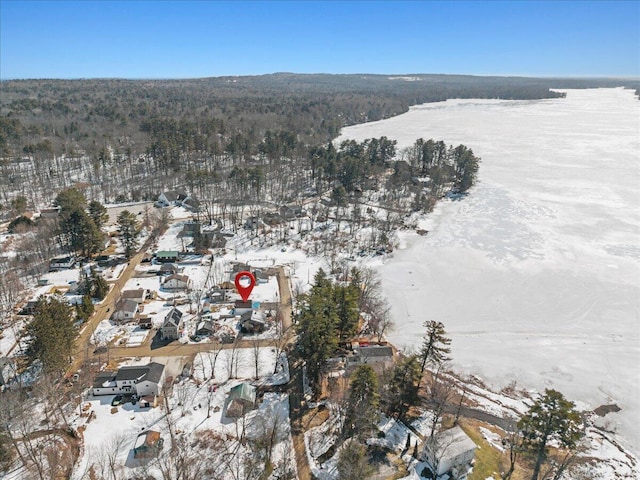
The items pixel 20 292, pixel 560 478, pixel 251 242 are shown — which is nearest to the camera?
pixel 560 478

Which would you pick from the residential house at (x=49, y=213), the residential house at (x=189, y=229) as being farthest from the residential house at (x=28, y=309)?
the residential house at (x=49, y=213)

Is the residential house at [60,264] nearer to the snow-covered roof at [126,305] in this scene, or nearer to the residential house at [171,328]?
the snow-covered roof at [126,305]

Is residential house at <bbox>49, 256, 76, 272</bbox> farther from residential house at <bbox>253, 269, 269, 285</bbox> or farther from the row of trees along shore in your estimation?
the row of trees along shore

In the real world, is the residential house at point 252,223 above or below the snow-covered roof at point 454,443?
above

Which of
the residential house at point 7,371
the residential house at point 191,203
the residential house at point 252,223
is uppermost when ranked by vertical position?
the residential house at point 191,203

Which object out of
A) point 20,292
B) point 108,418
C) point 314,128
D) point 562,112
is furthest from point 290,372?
point 562,112

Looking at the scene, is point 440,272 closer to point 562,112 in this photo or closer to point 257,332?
point 257,332

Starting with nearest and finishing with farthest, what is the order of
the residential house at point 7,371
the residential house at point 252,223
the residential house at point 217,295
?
the residential house at point 7,371 → the residential house at point 217,295 → the residential house at point 252,223

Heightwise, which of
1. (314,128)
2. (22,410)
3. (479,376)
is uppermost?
(314,128)
